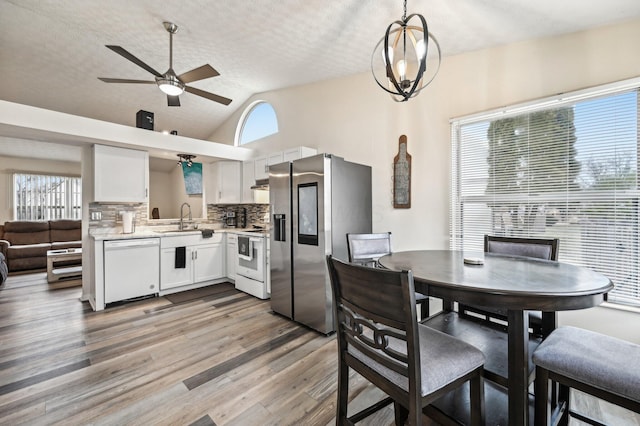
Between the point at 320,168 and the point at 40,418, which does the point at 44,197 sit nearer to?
the point at 40,418

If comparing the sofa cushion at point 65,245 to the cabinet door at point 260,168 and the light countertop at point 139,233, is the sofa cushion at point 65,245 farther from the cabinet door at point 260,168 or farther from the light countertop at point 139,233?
the cabinet door at point 260,168

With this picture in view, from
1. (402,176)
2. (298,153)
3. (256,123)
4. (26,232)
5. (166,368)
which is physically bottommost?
(166,368)

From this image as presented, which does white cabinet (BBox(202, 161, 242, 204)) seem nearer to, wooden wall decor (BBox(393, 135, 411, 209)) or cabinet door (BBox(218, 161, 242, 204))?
cabinet door (BBox(218, 161, 242, 204))

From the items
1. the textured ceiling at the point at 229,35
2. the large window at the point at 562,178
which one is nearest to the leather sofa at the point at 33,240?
the textured ceiling at the point at 229,35

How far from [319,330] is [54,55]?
4.71m

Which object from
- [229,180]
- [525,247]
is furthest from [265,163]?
[525,247]

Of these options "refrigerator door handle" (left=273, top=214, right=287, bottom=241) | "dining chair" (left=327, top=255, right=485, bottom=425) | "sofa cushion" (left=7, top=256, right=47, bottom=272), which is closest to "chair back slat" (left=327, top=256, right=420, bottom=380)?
"dining chair" (left=327, top=255, right=485, bottom=425)

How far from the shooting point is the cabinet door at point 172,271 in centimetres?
394

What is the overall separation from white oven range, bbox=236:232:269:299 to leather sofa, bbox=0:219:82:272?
444 centimetres

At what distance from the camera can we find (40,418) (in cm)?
161

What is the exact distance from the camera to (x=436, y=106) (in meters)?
2.88

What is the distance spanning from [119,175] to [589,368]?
16.1 ft

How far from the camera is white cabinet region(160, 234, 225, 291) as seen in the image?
3963mm

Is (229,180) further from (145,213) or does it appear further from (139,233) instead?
(139,233)
